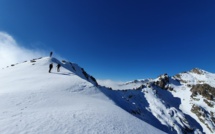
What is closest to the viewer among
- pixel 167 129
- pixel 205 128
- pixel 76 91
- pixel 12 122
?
pixel 12 122

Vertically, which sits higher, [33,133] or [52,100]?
[52,100]

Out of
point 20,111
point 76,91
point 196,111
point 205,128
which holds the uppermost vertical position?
point 76,91

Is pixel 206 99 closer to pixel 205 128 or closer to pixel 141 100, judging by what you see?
pixel 205 128

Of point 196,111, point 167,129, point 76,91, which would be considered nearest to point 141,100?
point 167,129

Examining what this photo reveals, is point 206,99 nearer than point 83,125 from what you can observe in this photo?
No

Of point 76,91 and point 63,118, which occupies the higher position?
point 76,91

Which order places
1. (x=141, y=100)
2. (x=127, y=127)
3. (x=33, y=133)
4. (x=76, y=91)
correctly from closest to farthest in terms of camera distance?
(x=33, y=133)
(x=127, y=127)
(x=76, y=91)
(x=141, y=100)

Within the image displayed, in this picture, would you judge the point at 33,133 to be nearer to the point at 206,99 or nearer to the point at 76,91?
the point at 76,91

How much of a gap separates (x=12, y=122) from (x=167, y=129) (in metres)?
132

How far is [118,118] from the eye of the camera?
19.8 metres

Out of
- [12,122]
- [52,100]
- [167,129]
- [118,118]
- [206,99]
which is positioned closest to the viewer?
[12,122]

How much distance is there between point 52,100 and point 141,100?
5681 inches

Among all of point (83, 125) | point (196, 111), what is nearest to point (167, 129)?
point (196, 111)

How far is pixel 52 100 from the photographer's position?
70.8 ft
